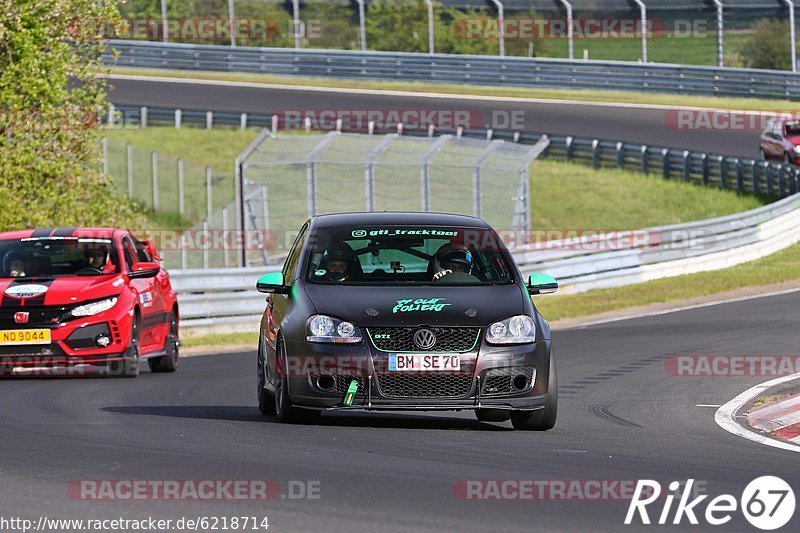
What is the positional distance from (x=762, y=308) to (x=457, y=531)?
1662 centimetres

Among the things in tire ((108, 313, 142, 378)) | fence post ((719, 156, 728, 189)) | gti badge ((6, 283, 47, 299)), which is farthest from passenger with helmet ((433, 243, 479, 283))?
fence post ((719, 156, 728, 189))

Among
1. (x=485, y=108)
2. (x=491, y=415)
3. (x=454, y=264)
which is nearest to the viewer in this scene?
(x=454, y=264)

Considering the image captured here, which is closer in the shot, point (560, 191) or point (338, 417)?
point (338, 417)

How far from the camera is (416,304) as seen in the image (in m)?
10.3

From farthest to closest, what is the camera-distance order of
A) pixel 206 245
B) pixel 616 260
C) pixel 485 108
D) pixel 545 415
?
pixel 485 108, pixel 616 260, pixel 206 245, pixel 545 415

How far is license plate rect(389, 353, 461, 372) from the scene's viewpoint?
1011cm

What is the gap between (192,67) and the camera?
52719 millimetres

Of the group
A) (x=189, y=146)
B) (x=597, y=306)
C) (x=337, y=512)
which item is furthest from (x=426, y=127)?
(x=337, y=512)

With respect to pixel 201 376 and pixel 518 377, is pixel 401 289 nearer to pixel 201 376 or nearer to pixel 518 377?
pixel 518 377

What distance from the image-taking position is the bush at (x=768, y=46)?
153 feet

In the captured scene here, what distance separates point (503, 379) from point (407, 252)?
1.37m

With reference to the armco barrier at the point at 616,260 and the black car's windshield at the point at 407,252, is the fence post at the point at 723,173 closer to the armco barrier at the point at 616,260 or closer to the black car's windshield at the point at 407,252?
the armco barrier at the point at 616,260

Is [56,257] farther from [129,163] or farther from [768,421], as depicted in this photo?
[129,163]

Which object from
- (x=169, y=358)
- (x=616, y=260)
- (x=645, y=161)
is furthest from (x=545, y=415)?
(x=645, y=161)
